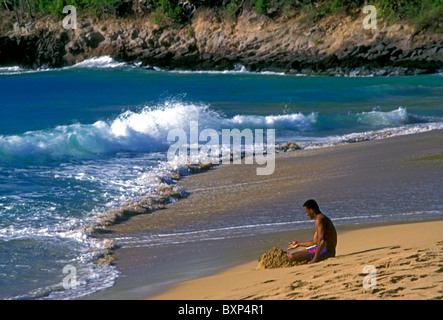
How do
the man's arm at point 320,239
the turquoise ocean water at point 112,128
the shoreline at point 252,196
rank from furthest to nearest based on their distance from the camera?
1. the turquoise ocean water at point 112,128
2. the shoreline at point 252,196
3. the man's arm at point 320,239

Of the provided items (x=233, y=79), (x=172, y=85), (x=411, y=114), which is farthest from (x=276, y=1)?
(x=411, y=114)

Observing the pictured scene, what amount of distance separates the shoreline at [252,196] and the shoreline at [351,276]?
477 mm

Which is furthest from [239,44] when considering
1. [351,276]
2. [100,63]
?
[351,276]

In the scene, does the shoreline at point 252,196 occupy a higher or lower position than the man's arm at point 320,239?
lower

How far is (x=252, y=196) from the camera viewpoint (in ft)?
29.1

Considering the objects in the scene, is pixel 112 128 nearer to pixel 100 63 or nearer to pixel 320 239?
pixel 320 239

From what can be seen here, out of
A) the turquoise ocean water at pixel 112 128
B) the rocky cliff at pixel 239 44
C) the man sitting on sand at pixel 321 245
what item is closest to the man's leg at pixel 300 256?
the man sitting on sand at pixel 321 245

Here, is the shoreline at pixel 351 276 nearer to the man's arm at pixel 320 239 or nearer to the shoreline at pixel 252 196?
the man's arm at pixel 320 239

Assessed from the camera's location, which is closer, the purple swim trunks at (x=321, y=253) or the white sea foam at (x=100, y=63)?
the purple swim trunks at (x=321, y=253)

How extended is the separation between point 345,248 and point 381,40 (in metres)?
30.9

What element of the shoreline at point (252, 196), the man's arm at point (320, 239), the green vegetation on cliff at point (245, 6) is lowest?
the shoreline at point (252, 196)

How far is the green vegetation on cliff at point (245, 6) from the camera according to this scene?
34906 mm
